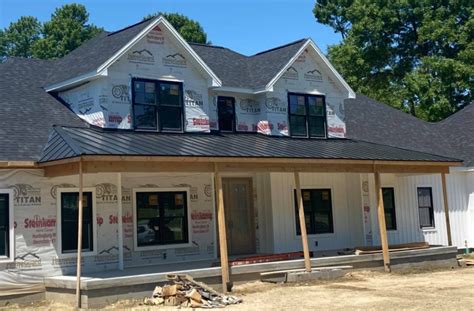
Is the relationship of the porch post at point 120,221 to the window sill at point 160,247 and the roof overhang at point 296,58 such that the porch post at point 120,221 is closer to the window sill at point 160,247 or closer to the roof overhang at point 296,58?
the window sill at point 160,247

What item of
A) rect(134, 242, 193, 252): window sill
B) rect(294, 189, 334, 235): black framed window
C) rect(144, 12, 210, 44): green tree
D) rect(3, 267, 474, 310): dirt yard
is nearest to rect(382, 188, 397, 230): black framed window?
rect(294, 189, 334, 235): black framed window

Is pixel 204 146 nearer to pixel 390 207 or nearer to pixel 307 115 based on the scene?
pixel 307 115

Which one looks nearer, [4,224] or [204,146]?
[4,224]

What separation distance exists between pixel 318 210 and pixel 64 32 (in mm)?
39054

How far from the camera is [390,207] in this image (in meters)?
24.0

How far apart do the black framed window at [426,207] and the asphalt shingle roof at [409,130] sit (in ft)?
6.34

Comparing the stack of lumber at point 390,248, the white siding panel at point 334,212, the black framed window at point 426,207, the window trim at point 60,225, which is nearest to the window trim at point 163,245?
the window trim at point 60,225

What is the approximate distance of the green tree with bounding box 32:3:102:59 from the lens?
Answer: 177 feet

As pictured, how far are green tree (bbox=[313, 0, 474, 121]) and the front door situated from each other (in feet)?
61.6

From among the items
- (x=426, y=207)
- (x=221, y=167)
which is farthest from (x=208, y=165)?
(x=426, y=207)

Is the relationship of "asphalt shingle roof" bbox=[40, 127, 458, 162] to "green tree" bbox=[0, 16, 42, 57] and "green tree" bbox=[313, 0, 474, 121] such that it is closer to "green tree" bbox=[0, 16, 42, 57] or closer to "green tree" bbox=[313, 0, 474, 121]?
"green tree" bbox=[313, 0, 474, 121]

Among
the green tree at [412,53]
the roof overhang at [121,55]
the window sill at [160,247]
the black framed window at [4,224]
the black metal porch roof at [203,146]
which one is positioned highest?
the green tree at [412,53]

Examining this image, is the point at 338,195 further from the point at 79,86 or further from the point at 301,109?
the point at 79,86

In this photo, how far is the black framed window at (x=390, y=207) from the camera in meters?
23.8
